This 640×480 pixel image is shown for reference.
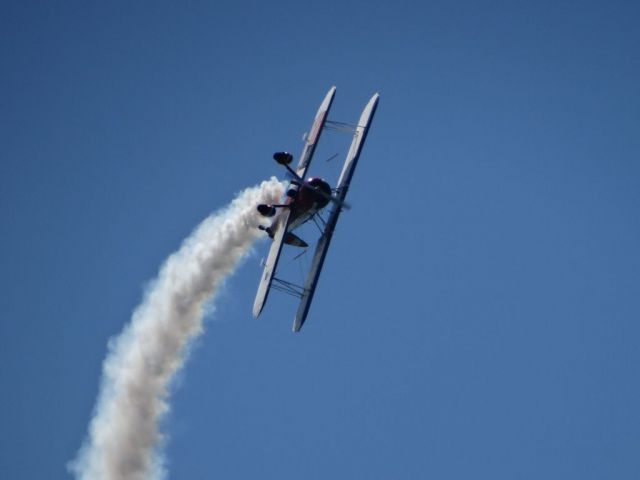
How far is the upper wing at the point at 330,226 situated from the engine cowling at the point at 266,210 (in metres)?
3.01

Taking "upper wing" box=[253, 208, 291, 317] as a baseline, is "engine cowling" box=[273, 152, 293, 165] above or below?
above

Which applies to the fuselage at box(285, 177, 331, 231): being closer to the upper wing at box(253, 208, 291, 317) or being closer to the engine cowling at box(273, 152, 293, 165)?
the upper wing at box(253, 208, 291, 317)

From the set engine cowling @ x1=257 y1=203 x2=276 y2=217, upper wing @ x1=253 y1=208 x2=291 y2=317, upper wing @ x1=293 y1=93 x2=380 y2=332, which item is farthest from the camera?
engine cowling @ x1=257 y1=203 x2=276 y2=217

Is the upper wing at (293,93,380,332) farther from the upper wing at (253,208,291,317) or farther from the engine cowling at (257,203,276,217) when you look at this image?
the engine cowling at (257,203,276,217)

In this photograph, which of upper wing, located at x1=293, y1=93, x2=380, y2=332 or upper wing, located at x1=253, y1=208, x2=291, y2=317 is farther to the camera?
upper wing, located at x1=253, y1=208, x2=291, y2=317

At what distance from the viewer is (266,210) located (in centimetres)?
11794

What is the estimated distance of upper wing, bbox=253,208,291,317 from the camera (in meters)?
117

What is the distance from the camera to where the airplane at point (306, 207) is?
116m

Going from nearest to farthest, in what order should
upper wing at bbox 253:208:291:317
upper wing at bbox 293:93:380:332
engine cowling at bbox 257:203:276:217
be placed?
upper wing at bbox 293:93:380:332, upper wing at bbox 253:208:291:317, engine cowling at bbox 257:203:276:217

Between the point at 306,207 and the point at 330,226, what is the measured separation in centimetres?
156

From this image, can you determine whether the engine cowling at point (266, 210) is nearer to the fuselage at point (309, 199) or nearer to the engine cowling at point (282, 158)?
the fuselage at point (309, 199)

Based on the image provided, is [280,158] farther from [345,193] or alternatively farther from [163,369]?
[163,369]

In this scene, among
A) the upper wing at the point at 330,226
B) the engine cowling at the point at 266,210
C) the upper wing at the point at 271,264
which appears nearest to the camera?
Result: the upper wing at the point at 330,226

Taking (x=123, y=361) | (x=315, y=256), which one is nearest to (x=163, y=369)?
(x=123, y=361)
